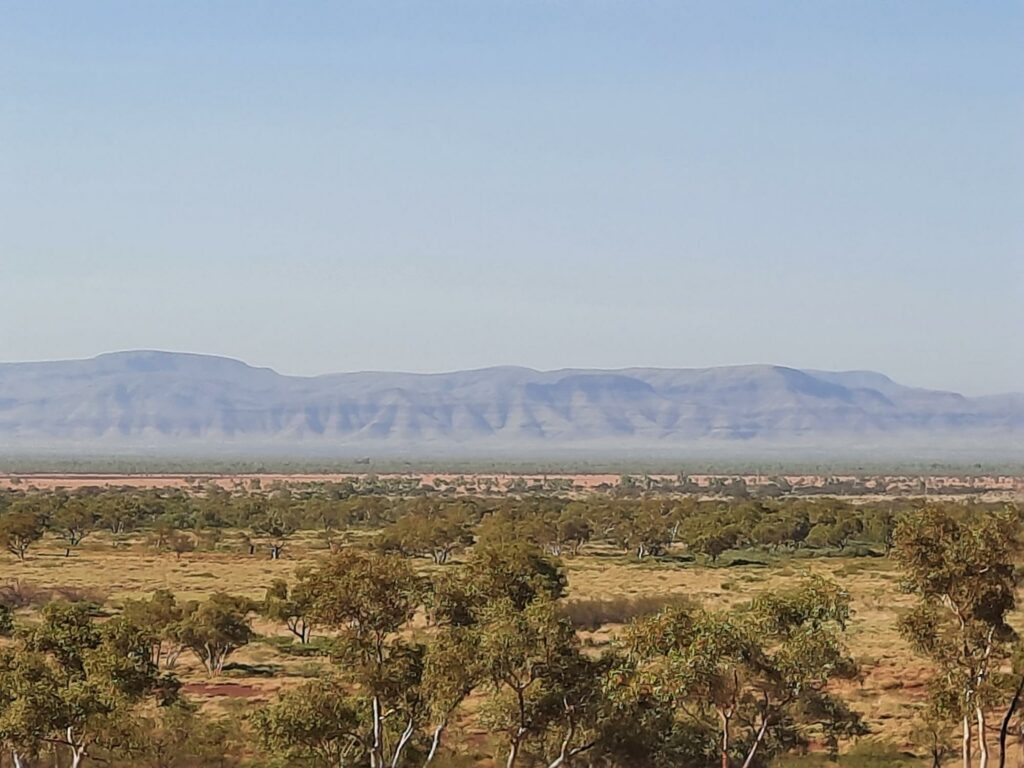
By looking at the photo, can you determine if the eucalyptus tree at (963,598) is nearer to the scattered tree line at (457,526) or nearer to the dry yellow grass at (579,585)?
the dry yellow grass at (579,585)

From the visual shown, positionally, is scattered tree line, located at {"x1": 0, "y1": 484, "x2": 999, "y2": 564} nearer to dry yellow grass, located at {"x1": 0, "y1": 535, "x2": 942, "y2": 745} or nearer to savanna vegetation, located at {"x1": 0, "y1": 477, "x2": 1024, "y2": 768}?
dry yellow grass, located at {"x1": 0, "y1": 535, "x2": 942, "y2": 745}

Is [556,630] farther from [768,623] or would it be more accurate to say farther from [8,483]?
[8,483]

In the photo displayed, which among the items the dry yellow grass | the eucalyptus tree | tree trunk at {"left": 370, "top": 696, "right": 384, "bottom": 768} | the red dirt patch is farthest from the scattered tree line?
tree trunk at {"left": 370, "top": 696, "right": 384, "bottom": 768}

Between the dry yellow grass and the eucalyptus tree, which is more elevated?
the eucalyptus tree

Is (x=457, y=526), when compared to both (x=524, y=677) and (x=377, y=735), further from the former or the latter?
(x=377, y=735)

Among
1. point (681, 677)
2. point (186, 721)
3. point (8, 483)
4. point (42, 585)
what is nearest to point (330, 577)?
point (681, 677)

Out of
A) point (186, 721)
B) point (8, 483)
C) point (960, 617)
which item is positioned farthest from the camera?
point (8, 483)

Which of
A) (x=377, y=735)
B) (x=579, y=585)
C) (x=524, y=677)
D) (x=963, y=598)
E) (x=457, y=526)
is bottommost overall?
(x=579, y=585)

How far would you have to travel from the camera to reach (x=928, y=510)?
22.3m

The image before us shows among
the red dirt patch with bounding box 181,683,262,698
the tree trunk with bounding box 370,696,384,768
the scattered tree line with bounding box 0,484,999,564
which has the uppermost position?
the tree trunk with bounding box 370,696,384,768

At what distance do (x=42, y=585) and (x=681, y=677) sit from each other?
158ft

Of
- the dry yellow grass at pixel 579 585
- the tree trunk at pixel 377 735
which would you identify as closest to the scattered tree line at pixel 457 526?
the dry yellow grass at pixel 579 585

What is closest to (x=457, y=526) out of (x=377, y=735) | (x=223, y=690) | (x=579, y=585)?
(x=579, y=585)

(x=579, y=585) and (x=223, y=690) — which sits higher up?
(x=579, y=585)
